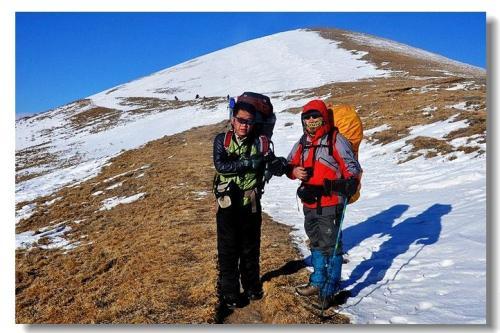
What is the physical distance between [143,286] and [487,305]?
15.3 feet

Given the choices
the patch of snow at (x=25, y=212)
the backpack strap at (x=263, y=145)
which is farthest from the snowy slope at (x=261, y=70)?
the backpack strap at (x=263, y=145)

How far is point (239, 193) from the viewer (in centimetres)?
535

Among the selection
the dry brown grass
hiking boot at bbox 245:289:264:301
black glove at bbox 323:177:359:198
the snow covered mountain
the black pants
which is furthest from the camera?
the dry brown grass

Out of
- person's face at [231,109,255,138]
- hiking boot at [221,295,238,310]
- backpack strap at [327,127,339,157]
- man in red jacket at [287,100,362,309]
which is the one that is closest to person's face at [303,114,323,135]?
man in red jacket at [287,100,362,309]

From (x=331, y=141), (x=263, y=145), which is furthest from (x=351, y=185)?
(x=263, y=145)

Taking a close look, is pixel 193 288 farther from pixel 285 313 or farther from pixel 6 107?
pixel 6 107

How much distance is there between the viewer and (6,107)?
641cm

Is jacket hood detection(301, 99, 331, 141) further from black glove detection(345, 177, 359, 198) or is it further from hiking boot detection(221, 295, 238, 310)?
hiking boot detection(221, 295, 238, 310)

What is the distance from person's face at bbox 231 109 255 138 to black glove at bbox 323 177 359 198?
1.14m

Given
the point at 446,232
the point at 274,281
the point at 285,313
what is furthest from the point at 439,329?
the point at 446,232

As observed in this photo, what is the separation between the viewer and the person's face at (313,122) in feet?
16.9

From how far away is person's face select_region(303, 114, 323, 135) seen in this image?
16.9ft

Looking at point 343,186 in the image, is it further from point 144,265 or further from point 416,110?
point 416,110

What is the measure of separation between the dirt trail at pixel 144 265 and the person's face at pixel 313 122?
7.30 feet
